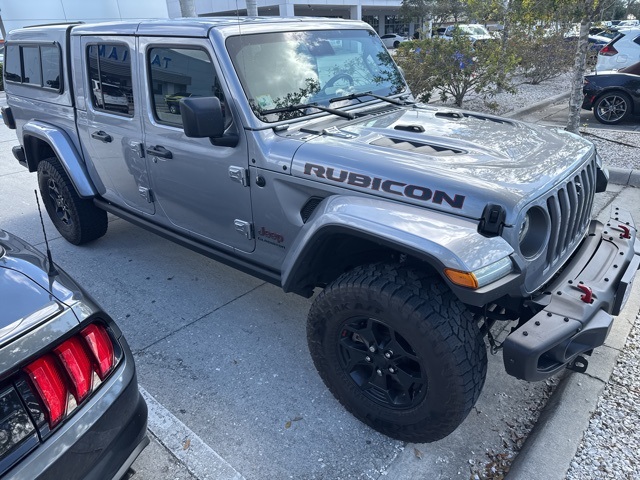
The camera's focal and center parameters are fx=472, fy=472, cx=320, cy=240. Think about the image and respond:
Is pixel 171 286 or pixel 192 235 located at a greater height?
pixel 192 235

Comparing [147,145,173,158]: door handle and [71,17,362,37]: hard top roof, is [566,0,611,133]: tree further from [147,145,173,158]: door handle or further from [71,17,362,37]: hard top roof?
[147,145,173,158]: door handle

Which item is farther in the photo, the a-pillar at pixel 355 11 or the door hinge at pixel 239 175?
the a-pillar at pixel 355 11

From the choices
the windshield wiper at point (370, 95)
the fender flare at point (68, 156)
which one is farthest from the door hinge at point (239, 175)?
the fender flare at point (68, 156)

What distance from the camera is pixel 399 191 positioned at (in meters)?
2.17

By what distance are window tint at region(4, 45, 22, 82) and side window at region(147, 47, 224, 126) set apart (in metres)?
2.42

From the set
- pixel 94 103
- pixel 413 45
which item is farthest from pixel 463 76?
pixel 94 103

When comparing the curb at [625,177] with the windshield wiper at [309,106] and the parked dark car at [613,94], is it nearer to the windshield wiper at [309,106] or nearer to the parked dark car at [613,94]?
the parked dark car at [613,94]

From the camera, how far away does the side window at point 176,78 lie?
2791 millimetres

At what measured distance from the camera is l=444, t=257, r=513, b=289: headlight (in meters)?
1.83

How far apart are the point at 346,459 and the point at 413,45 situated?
7550mm

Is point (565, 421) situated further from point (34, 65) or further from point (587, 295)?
point (34, 65)

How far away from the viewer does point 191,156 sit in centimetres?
298

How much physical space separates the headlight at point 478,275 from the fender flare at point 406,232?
2cm

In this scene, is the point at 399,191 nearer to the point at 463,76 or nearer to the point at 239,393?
the point at 239,393
